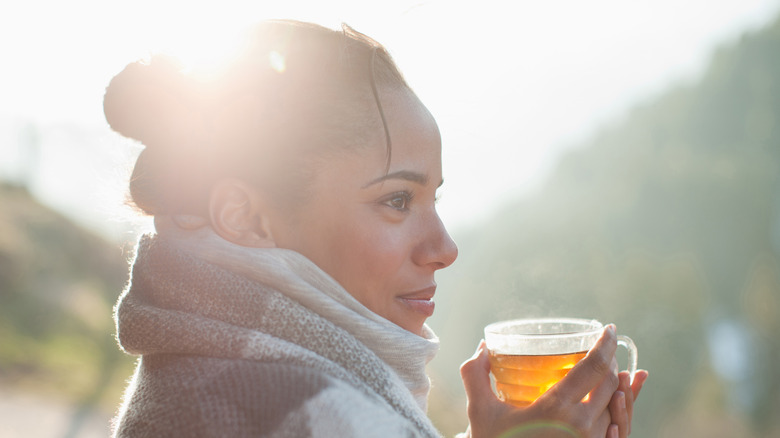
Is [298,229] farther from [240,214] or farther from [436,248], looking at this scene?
[436,248]

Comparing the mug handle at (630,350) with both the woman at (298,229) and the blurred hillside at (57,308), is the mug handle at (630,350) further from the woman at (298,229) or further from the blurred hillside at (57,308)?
the blurred hillside at (57,308)

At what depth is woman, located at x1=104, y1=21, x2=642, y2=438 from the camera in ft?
3.68

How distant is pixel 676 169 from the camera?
1895 cm

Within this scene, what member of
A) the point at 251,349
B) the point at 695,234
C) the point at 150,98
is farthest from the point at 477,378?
the point at 695,234

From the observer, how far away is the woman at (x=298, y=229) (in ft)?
3.68

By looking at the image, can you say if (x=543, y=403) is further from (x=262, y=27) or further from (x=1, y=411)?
(x=1, y=411)

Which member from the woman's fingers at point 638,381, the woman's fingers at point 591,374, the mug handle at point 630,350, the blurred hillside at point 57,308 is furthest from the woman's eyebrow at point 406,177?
the blurred hillside at point 57,308

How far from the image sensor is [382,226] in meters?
1.31

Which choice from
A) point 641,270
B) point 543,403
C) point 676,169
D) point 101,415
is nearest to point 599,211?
point 641,270

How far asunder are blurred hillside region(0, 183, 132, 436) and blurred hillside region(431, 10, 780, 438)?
9390 mm

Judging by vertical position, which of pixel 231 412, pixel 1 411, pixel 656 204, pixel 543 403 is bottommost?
pixel 656 204

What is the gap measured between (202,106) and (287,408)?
2.33 feet

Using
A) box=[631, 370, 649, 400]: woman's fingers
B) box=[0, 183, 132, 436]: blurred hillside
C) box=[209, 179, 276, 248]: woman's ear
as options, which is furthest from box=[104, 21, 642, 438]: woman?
box=[0, 183, 132, 436]: blurred hillside

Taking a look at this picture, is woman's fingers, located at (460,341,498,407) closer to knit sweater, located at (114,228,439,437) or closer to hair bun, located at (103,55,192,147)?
knit sweater, located at (114,228,439,437)
